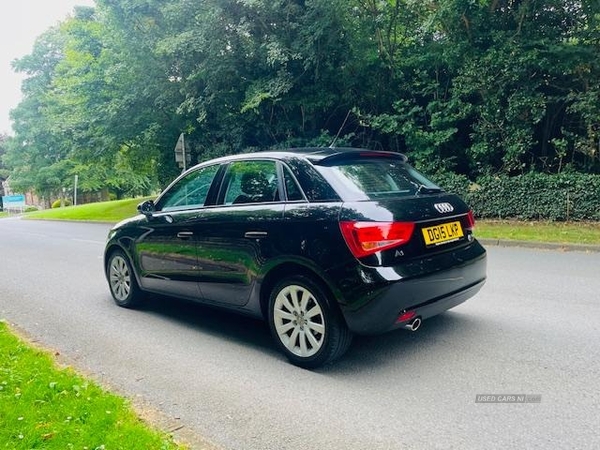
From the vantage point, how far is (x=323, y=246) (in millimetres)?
3514

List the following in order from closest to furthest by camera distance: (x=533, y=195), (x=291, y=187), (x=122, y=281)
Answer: (x=291, y=187) < (x=122, y=281) < (x=533, y=195)

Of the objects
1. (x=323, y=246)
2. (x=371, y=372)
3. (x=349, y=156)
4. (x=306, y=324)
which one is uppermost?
(x=349, y=156)

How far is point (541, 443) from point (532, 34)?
12.4 meters

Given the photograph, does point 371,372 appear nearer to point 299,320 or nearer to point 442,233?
point 299,320

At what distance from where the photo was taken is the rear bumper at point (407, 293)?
3338 mm

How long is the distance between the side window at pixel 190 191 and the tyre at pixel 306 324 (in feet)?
4.72

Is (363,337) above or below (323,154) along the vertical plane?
below

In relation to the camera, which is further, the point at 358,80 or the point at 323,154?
the point at 358,80

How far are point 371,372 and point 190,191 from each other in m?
2.62

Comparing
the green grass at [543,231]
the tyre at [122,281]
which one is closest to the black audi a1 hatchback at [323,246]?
the tyre at [122,281]

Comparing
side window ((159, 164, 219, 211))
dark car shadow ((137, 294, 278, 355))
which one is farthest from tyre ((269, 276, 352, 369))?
side window ((159, 164, 219, 211))

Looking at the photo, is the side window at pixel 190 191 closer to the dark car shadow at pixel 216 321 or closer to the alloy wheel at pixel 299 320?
the dark car shadow at pixel 216 321

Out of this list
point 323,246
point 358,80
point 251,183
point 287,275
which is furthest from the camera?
point 358,80

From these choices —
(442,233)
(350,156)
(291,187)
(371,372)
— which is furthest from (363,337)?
(350,156)
